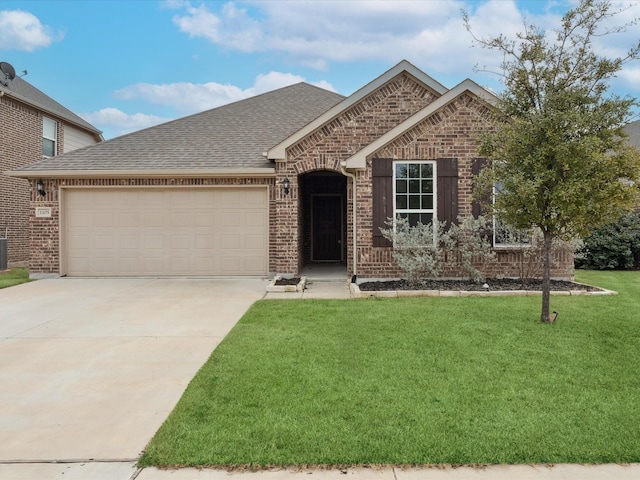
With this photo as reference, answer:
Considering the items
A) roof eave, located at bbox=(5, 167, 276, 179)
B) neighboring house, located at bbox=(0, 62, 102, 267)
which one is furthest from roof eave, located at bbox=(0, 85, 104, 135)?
roof eave, located at bbox=(5, 167, 276, 179)

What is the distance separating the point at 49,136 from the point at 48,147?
46cm

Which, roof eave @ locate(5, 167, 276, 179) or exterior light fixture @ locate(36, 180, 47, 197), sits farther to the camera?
exterior light fixture @ locate(36, 180, 47, 197)

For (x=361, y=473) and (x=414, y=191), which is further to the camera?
(x=414, y=191)

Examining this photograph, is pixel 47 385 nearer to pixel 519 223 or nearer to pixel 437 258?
pixel 519 223

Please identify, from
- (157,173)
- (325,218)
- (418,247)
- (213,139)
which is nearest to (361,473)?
(418,247)

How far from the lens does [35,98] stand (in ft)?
57.6

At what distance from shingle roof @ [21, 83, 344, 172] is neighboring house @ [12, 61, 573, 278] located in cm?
7

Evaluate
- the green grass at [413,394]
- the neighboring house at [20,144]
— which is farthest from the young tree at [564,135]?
the neighboring house at [20,144]

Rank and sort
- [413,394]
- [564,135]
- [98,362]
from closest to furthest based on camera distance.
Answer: [413,394]
[98,362]
[564,135]

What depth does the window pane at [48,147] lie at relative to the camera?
17.5 m

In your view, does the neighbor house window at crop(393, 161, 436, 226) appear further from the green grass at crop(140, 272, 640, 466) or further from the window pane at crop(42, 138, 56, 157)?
the window pane at crop(42, 138, 56, 157)

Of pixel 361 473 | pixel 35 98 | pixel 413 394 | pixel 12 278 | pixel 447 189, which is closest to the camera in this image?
pixel 361 473

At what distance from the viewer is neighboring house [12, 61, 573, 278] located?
10.1 meters

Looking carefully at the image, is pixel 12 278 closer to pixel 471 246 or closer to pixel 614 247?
pixel 471 246
